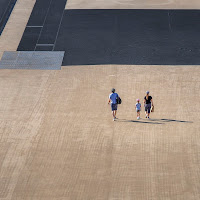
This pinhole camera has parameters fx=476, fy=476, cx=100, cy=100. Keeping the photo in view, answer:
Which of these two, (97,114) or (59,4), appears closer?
(97,114)

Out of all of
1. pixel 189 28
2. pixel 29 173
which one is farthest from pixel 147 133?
pixel 189 28

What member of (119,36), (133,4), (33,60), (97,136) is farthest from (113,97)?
(133,4)

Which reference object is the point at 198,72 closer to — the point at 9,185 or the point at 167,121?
the point at 167,121

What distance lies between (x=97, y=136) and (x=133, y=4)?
1307 centimetres

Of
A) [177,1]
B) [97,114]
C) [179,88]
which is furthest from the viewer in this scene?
[177,1]

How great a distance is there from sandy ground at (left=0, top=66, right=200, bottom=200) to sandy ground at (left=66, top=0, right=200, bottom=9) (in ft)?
23.1

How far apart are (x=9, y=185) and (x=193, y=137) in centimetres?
701

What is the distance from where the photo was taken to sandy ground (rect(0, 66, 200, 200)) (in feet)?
51.9

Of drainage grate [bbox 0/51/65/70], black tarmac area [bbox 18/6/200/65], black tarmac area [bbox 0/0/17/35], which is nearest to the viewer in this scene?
drainage grate [bbox 0/51/65/70]

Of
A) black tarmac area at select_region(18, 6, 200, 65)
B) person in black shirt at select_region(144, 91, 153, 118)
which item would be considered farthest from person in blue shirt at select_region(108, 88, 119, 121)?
black tarmac area at select_region(18, 6, 200, 65)

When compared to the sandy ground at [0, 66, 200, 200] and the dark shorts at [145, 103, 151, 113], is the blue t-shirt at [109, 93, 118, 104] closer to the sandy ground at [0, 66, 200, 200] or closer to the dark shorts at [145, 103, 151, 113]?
the sandy ground at [0, 66, 200, 200]

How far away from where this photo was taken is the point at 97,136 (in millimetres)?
18281

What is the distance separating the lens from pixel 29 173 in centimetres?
1652

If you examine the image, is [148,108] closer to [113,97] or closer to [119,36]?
[113,97]
